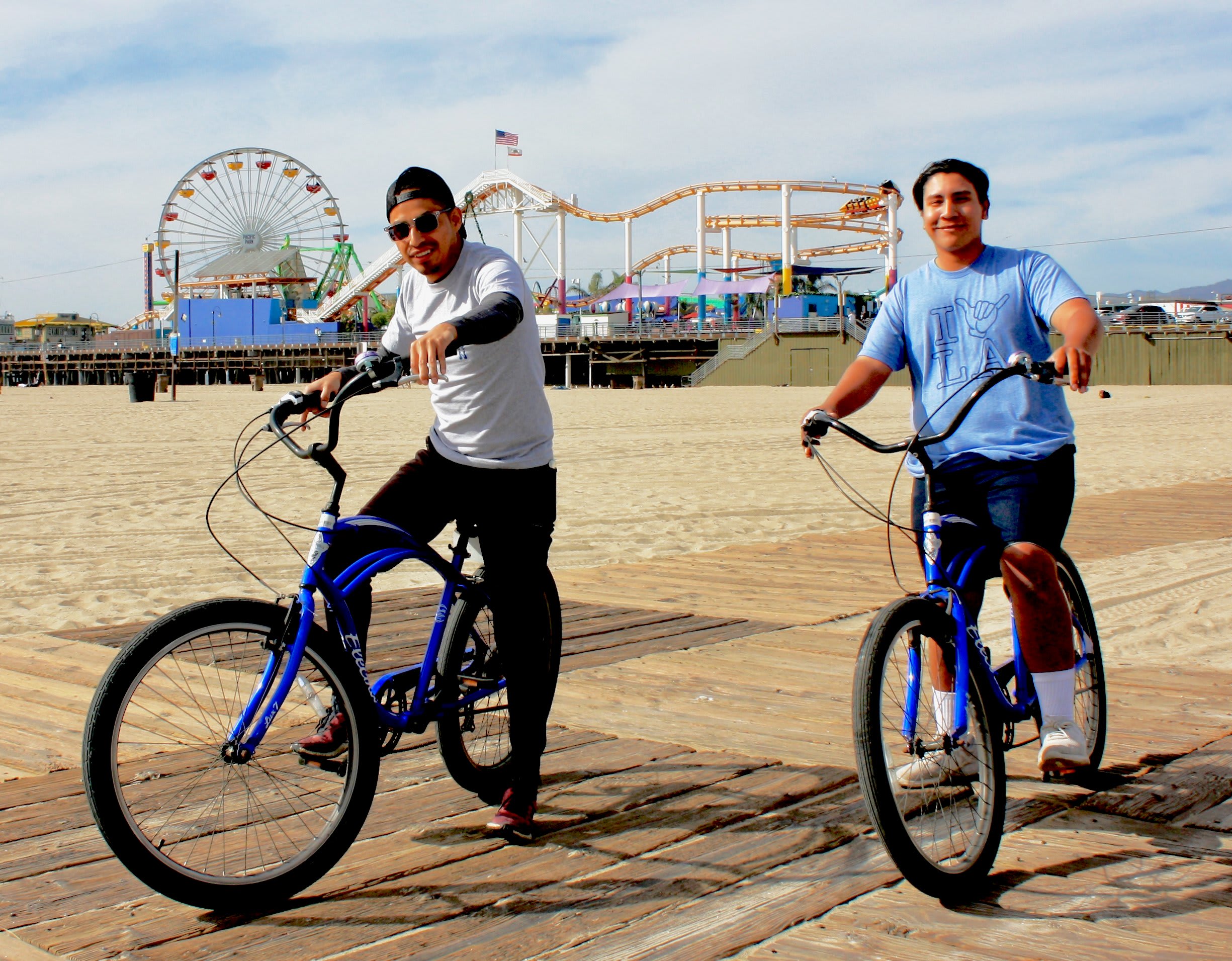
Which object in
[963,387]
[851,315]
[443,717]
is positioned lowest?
[443,717]

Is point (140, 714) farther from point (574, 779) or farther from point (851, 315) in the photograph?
point (851, 315)

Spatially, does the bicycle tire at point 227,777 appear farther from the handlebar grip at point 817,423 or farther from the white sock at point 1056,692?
the white sock at point 1056,692

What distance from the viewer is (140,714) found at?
8.63ft

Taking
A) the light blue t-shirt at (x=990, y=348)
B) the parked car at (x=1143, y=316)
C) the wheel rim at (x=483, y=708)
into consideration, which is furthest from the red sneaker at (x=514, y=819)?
the parked car at (x=1143, y=316)

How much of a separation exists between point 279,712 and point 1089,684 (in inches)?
84.3

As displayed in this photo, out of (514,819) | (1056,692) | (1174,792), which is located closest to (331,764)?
(514,819)

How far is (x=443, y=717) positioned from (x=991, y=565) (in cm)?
A: 137

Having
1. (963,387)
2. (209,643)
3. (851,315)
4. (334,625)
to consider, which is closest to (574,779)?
(334,625)

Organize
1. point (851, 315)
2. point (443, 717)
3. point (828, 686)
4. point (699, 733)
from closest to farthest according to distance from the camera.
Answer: point (443, 717), point (699, 733), point (828, 686), point (851, 315)

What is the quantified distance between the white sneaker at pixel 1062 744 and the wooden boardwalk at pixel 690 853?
12 centimetres

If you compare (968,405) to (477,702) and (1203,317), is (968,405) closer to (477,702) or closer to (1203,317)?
(477,702)

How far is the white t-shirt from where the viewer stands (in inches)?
111

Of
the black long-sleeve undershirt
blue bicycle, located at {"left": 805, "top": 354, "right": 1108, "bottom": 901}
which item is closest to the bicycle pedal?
the black long-sleeve undershirt

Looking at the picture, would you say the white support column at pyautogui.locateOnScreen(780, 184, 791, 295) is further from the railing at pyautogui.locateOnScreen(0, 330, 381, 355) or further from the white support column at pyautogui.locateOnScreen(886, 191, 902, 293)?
the railing at pyautogui.locateOnScreen(0, 330, 381, 355)
